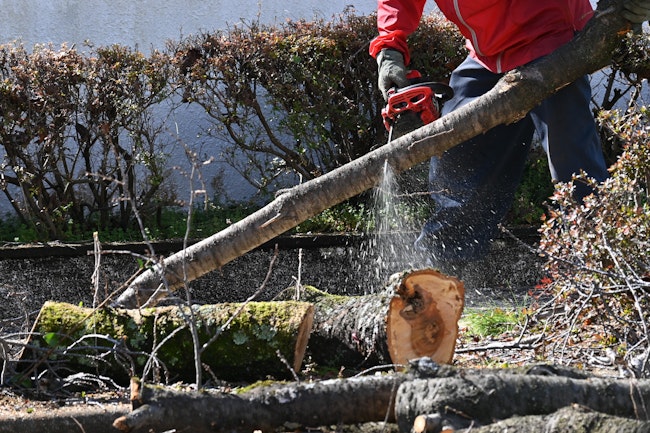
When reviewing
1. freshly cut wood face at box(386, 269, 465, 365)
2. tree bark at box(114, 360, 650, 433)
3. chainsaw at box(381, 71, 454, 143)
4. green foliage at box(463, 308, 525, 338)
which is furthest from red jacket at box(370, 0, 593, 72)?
tree bark at box(114, 360, 650, 433)

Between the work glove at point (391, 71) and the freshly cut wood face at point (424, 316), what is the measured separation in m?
1.58

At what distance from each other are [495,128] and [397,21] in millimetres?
799

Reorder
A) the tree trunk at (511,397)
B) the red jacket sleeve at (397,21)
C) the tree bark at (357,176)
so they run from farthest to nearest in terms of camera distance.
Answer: the red jacket sleeve at (397,21)
the tree bark at (357,176)
the tree trunk at (511,397)

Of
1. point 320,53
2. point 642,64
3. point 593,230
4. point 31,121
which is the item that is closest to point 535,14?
point 642,64

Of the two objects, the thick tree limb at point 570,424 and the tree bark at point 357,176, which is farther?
the tree bark at point 357,176

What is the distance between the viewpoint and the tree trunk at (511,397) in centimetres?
213

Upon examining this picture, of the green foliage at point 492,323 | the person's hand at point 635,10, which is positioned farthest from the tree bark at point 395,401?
the person's hand at point 635,10

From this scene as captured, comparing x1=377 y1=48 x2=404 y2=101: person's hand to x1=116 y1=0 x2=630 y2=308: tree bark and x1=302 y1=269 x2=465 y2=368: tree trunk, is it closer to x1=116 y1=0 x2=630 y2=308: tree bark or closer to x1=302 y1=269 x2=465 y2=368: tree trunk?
x1=116 y1=0 x2=630 y2=308: tree bark

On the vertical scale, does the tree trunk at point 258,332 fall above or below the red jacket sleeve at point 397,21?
below

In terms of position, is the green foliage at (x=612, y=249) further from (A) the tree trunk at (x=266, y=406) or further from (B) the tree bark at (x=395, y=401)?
(A) the tree trunk at (x=266, y=406)

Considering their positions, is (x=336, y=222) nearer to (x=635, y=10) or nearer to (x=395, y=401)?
(x=635, y=10)

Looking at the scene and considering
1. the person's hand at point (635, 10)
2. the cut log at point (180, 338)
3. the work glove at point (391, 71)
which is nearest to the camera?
the cut log at point (180, 338)

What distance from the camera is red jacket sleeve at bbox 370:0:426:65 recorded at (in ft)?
15.9

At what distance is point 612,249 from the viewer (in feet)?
10.3
